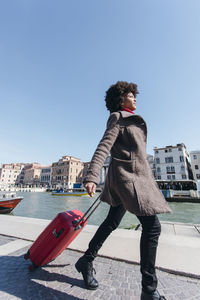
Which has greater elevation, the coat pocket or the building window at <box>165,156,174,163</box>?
the building window at <box>165,156,174,163</box>

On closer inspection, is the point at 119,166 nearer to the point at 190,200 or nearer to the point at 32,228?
the point at 32,228

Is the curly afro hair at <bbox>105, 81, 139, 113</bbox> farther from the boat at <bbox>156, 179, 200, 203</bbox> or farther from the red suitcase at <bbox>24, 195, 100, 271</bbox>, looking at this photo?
the boat at <bbox>156, 179, 200, 203</bbox>

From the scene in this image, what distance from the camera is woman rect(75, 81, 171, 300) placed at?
39.9 inches

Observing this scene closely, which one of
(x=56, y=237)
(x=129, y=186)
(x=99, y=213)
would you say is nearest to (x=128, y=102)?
(x=129, y=186)

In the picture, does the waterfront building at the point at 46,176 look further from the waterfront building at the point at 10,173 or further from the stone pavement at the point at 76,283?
the stone pavement at the point at 76,283

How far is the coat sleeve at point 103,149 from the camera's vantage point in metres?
1.07

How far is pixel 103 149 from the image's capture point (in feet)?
3.76

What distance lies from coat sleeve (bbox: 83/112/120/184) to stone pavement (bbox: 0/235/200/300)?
0.89 meters

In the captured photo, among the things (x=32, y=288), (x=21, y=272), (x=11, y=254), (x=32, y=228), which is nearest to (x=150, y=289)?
(x=32, y=288)

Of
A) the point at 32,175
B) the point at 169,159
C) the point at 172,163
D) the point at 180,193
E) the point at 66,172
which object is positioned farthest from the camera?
the point at 32,175

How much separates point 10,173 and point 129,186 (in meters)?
91.8

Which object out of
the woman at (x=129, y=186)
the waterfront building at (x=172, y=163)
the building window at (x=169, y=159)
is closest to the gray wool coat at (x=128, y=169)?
the woman at (x=129, y=186)

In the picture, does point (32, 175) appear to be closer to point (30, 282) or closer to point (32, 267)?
point (32, 267)

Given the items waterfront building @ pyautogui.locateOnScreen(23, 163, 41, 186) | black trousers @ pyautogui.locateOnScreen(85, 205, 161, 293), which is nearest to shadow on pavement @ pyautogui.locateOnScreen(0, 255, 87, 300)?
black trousers @ pyautogui.locateOnScreen(85, 205, 161, 293)
